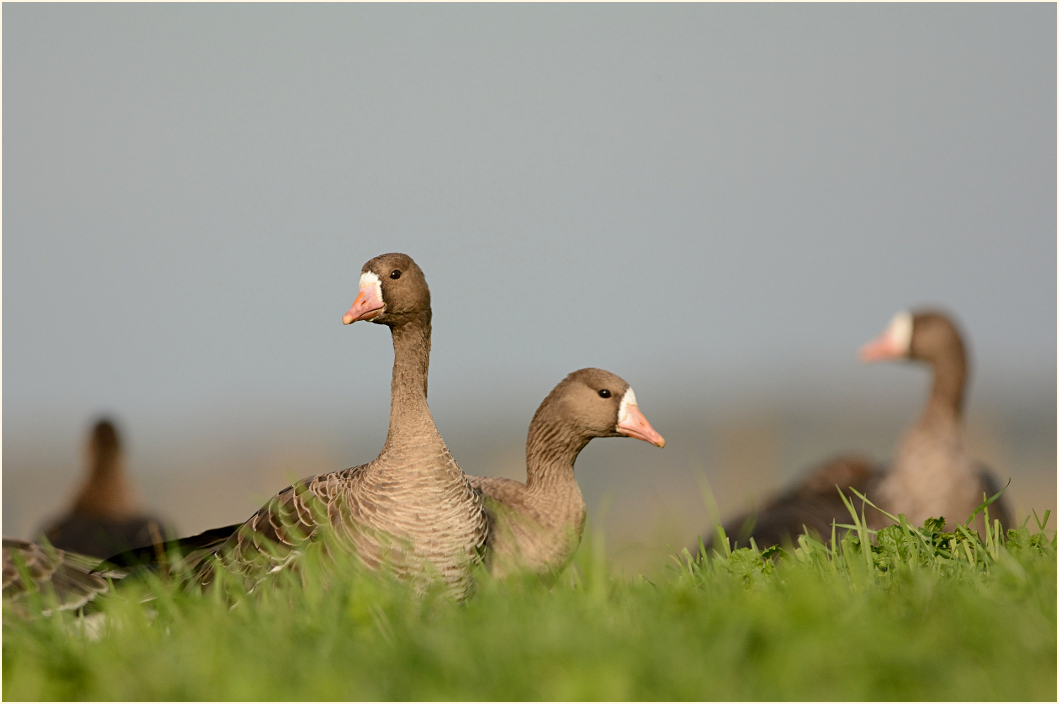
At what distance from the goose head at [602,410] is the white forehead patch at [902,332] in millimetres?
5155

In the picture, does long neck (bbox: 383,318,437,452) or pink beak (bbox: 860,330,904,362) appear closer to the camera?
long neck (bbox: 383,318,437,452)

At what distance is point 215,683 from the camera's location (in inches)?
131

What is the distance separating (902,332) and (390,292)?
23.6 feet

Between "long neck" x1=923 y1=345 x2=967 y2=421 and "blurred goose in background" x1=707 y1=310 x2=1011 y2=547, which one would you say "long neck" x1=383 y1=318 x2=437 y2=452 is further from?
"long neck" x1=923 y1=345 x2=967 y2=421

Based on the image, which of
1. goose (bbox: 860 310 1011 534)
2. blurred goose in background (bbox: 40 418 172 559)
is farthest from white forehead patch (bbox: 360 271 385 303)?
blurred goose in background (bbox: 40 418 172 559)

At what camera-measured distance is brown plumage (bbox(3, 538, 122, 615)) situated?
5938mm

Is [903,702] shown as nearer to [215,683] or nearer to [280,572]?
[215,683]

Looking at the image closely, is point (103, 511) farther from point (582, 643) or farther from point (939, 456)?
point (582, 643)

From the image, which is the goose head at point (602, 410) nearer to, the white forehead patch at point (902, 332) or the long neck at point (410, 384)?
the long neck at point (410, 384)

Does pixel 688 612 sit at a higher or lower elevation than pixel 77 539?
higher

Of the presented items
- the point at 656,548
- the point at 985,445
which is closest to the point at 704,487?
the point at 656,548

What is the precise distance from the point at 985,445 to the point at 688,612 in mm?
15368

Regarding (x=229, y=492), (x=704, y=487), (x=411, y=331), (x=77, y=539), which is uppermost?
(x=411, y=331)

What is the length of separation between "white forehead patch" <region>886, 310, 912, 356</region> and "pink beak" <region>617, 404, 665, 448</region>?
519 cm
